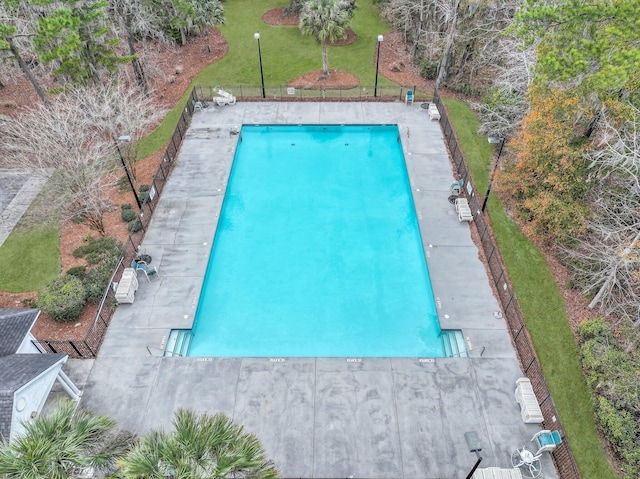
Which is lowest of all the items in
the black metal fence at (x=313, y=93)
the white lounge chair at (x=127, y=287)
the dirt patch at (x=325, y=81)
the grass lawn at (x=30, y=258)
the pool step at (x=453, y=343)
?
the pool step at (x=453, y=343)

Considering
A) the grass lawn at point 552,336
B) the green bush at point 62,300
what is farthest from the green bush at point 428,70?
the green bush at point 62,300

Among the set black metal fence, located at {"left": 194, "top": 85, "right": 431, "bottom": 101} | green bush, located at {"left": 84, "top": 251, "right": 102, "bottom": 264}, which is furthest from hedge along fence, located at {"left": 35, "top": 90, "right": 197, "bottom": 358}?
black metal fence, located at {"left": 194, "top": 85, "right": 431, "bottom": 101}

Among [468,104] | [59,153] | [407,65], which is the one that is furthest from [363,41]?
[59,153]

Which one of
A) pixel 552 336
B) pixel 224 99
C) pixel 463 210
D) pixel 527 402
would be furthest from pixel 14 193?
pixel 552 336

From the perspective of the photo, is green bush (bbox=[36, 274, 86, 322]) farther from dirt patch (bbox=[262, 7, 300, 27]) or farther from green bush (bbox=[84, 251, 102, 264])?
dirt patch (bbox=[262, 7, 300, 27])

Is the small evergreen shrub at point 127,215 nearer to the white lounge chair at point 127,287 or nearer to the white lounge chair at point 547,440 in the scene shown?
the white lounge chair at point 127,287
